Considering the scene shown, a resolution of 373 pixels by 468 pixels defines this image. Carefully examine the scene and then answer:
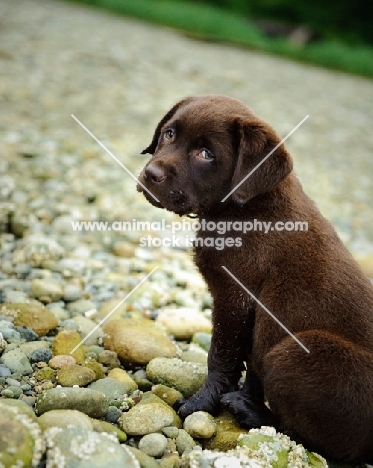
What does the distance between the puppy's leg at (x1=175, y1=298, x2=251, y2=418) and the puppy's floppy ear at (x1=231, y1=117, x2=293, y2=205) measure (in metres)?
0.70

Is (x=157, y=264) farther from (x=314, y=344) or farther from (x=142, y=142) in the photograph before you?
(x=142, y=142)

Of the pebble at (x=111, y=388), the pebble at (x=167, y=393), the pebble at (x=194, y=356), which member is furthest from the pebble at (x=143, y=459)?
the pebble at (x=194, y=356)

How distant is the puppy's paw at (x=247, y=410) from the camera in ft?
11.9

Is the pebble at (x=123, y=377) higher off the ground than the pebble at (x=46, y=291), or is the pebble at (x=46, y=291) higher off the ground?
the pebble at (x=123, y=377)

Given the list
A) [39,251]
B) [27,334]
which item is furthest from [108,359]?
[39,251]

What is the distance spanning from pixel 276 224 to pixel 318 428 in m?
1.20

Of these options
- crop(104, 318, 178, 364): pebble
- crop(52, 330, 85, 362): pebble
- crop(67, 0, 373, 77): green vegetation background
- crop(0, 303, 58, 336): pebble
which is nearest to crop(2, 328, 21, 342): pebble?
crop(0, 303, 58, 336): pebble

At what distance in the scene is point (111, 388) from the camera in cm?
371

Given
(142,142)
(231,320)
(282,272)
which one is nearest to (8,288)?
(231,320)

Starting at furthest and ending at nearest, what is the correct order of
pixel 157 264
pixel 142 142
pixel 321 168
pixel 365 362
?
pixel 321 168 → pixel 142 142 → pixel 157 264 → pixel 365 362

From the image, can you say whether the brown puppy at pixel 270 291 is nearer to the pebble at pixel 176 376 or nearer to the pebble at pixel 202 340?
the pebble at pixel 176 376

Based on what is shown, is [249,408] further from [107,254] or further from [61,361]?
[107,254]

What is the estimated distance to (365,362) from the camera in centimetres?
323

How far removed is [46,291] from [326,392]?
2.76m
